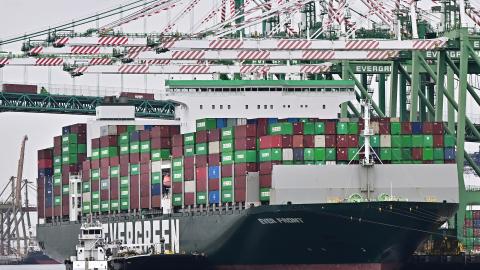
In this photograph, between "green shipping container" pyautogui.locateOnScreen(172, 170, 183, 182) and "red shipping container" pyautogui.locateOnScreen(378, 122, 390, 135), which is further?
"green shipping container" pyautogui.locateOnScreen(172, 170, 183, 182)

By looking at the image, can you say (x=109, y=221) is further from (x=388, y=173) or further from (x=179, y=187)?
(x=388, y=173)

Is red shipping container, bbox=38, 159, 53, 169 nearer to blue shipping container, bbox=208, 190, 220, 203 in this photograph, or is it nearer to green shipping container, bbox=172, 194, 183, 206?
green shipping container, bbox=172, 194, 183, 206

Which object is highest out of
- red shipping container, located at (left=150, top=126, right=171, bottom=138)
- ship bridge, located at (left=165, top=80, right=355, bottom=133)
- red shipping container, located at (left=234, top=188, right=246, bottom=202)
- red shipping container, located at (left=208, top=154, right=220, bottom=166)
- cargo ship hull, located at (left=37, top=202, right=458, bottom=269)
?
ship bridge, located at (left=165, top=80, right=355, bottom=133)

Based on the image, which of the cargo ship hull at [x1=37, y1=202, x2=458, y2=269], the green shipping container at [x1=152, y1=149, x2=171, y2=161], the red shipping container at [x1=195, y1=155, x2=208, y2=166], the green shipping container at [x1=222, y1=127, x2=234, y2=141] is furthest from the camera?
the green shipping container at [x1=152, y1=149, x2=171, y2=161]

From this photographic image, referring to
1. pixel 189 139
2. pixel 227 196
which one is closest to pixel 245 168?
pixel 227 196

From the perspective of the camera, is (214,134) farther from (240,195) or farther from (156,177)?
(156,177)

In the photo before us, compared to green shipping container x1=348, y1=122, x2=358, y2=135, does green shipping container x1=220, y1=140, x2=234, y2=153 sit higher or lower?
lower

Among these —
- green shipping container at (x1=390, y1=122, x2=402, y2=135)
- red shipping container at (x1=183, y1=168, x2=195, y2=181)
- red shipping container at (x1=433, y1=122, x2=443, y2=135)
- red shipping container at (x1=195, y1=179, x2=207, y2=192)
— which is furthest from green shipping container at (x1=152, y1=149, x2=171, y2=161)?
red shipping container at (x1=433, y1=122, x2=443, y2=135)

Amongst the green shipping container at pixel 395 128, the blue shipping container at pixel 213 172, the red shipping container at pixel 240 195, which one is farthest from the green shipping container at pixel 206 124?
the green shipping container at pixel 395 128
